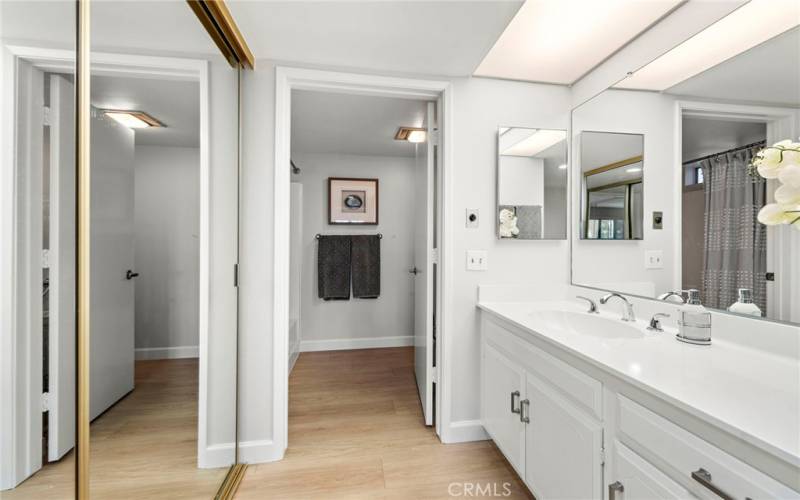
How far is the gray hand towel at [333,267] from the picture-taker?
11.3ft

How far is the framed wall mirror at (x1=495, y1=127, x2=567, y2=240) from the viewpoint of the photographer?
1896 mm

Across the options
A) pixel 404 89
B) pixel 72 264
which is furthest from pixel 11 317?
pixel 404 89

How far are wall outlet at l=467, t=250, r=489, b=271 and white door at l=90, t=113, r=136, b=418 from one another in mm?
1556

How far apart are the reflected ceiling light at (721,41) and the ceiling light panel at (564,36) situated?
0.23 metres

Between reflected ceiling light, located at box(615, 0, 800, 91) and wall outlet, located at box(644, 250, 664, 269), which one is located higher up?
reflected ceiling light, located at box(615, 0, 800, 91)

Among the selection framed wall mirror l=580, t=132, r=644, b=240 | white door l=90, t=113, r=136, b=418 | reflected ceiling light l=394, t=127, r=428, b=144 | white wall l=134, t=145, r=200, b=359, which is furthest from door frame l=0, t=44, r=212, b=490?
reflected ceiling light l=394, t=127, r=428, b=144

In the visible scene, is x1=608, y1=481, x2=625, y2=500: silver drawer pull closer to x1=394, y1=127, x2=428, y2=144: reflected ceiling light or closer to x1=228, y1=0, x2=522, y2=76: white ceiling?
x1=228, y1=0, x2=522, y2=76: white ceiling

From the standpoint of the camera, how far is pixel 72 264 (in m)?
0.71

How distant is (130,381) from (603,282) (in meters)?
2.14

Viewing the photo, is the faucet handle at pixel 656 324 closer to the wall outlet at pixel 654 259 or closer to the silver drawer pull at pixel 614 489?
the wall outlet at pixel 654 259

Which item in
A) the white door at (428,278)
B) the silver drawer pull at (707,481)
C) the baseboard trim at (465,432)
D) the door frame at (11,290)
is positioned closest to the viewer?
the door frame at (11,290)

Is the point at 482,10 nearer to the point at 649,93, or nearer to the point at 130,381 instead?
the point at 649,93

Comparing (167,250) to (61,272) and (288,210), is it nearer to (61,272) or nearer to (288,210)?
(61,272)

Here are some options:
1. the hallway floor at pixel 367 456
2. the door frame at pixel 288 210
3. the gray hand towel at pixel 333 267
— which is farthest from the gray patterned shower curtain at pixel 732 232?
the gray hand towel at pixel 333 267
